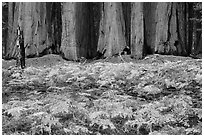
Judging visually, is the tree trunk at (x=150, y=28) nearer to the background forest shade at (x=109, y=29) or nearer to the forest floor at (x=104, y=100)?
the background forest shade at (x=109, y=29)

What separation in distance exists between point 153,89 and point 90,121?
1.67m

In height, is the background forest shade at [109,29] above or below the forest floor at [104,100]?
above

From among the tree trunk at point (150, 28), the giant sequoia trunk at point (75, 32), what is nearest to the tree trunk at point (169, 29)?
the tree trunk at point (150, 28)

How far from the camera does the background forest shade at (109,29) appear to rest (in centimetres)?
974

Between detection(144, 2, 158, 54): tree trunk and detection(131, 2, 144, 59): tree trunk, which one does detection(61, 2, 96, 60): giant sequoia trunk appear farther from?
detection(144, 2, 158, 54): tree trunk

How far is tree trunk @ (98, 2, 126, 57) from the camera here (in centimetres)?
988

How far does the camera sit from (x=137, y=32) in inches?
378

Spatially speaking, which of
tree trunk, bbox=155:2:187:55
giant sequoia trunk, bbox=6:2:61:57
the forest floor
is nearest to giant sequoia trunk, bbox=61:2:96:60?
giant sequoia trunk, bbox=6:2:61:57

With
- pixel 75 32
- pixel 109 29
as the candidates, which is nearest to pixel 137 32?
pixel 109 29

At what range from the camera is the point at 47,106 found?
5.36m

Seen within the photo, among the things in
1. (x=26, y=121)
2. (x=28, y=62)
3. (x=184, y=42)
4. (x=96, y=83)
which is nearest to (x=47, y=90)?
(x=96, y=83)

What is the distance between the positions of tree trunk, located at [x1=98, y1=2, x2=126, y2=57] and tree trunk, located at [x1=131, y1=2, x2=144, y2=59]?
16.6 inches

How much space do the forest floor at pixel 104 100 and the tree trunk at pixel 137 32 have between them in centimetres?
169

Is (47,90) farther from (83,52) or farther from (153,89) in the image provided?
(83,52)
